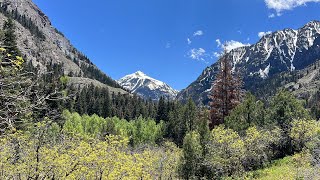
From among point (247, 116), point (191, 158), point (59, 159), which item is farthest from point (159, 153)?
point (59, 159)

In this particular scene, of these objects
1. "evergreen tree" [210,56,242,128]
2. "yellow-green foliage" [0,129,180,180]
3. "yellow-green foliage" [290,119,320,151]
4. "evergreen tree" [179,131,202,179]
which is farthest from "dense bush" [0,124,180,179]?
"evergreen tree" [210,56,242,128]

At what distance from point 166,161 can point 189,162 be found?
322cm

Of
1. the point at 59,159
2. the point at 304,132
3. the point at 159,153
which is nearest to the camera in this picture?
the point at 59,159

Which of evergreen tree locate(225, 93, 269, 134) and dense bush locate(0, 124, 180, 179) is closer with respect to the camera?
dense bush locate(0, 124, 180, 179)

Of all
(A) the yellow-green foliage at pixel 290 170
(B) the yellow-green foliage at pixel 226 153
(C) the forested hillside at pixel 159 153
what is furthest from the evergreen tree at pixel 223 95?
(A) the yellow-green foliage at pixel 290 170

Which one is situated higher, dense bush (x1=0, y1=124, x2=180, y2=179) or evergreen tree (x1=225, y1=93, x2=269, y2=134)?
evergreen tree (x1=225, y1=93, x2=269, y2=134)

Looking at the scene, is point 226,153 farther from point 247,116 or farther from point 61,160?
point 61,160

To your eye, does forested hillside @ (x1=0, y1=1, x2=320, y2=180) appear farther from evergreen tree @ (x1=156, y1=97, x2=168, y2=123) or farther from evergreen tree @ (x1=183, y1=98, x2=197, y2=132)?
evergreen tree @ (x1=156, y1=97, x2=168, y2=123)

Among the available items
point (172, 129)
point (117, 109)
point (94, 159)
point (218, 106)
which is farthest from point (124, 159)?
point (117, 109)

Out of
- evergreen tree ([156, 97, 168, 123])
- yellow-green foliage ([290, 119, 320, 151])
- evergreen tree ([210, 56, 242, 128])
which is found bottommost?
yellow-green foliage ([290, 119, 320, 151])

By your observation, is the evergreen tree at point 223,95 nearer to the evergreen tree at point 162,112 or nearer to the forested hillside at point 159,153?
the forested hillside at point 159,153

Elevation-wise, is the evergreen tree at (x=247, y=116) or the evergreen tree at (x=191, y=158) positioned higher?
the evergreen tree at (x=247, y=116)

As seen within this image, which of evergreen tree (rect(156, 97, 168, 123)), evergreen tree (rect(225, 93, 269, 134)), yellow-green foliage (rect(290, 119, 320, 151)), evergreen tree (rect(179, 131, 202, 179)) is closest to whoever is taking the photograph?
yellow-green foliage (rect(290, 119, 320, 151))

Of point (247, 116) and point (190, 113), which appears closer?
point (247, 116)
